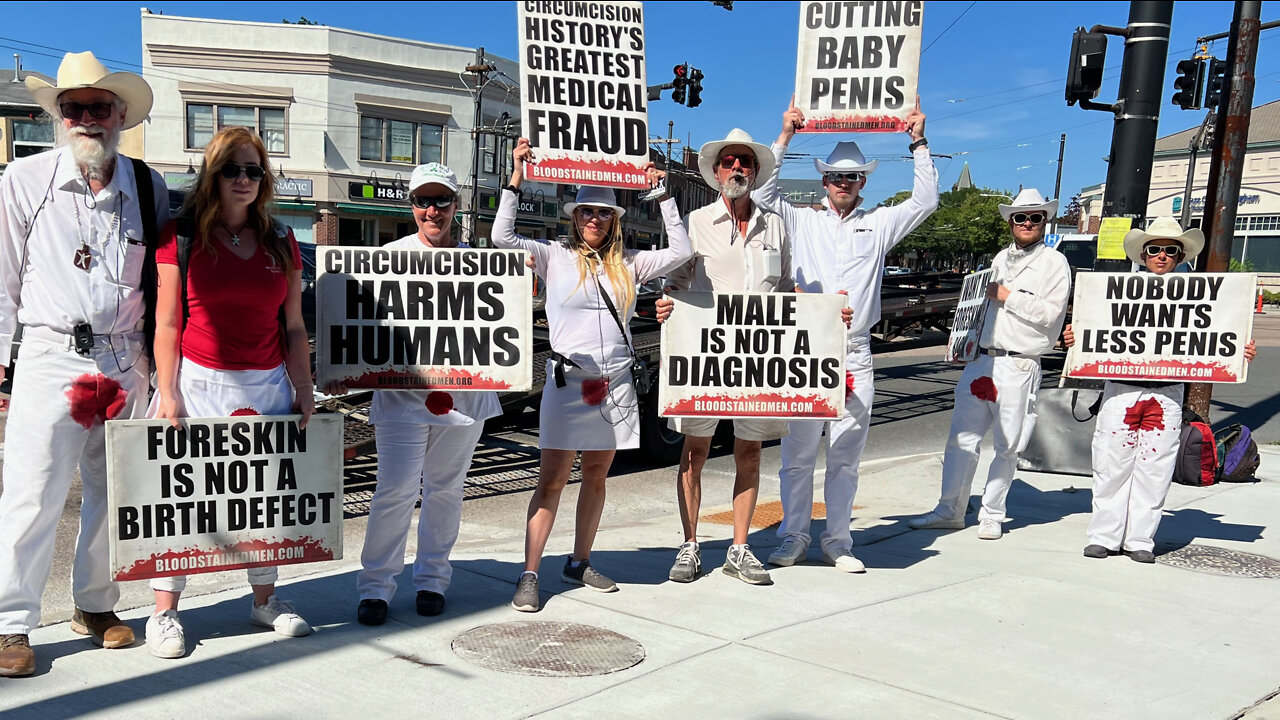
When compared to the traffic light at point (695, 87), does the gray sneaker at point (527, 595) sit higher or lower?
lower

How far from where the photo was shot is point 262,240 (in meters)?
4.01

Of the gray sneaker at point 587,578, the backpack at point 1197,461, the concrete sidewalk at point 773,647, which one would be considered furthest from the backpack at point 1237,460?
the gray sneaker at point 587,578

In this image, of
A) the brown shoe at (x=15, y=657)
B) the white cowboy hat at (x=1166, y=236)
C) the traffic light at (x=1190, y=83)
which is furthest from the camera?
the traffic light at (x=1190, y=83)

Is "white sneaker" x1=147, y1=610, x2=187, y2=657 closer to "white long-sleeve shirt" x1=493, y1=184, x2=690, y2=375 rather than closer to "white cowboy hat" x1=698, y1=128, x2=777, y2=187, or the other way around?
"white long-sleeve shirt" x1=493, y1=184, x2=690, y2=375

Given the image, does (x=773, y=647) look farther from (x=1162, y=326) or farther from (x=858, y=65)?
(x=1162, y=326)

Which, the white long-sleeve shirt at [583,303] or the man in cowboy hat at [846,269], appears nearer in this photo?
the white long-sleeve shirt at [583,303]

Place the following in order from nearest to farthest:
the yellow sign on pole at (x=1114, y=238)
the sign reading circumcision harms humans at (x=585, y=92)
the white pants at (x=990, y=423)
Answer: the sign reading circumcision harms humans at (x=585, y=92), the white pants at (x=990, y=423), the yellow sign on pole at (x=1114, y=238)

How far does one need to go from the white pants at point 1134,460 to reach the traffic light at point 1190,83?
8645mm

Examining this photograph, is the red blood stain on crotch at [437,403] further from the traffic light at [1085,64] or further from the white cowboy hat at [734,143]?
the traffic light at [1085,64]

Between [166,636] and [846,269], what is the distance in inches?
144

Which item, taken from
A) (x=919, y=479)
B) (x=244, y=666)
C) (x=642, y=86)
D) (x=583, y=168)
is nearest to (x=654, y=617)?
(x=244, y=666)

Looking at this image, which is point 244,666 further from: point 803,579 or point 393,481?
point 803,579

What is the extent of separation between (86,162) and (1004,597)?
4.47 metres

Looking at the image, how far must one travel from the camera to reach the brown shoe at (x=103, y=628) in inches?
158
